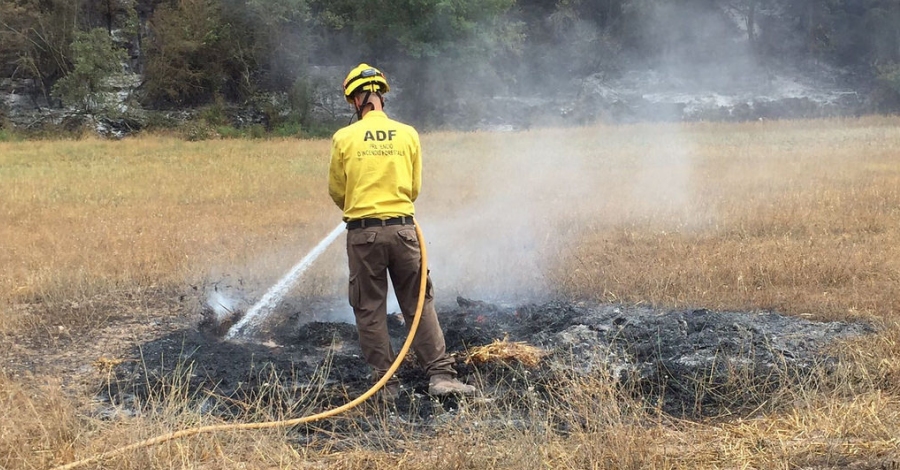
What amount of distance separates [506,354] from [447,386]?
0.52m

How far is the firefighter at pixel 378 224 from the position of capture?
447cm

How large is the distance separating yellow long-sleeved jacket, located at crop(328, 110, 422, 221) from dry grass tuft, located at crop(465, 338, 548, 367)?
3.23 ft

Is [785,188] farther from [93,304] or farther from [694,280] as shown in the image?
[93,304]

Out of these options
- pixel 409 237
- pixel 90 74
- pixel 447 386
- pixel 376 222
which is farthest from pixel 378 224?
pixel 90 74

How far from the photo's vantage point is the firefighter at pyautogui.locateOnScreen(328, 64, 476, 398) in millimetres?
4469

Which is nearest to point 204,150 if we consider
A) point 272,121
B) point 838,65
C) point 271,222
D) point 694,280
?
point 272,121

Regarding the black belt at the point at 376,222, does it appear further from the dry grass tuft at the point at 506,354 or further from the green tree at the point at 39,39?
the green tree at the point at 39,39

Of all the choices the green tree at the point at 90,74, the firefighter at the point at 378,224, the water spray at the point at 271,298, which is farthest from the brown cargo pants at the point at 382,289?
the green tree at the point at 90,74

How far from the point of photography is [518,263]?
744cm

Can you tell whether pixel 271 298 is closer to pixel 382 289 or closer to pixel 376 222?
pixel 382 289

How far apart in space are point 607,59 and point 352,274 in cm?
2345

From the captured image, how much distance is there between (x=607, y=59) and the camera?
1041 inches

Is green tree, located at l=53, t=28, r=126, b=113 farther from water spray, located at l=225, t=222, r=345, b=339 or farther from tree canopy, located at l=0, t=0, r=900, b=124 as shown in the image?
water spray, located at l=225, t=222, r=345, b=339

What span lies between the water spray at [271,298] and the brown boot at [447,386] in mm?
1919
